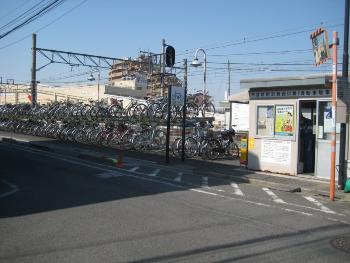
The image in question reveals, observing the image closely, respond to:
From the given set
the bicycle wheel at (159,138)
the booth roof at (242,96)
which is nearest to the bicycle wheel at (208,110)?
the bicycle wheel at (159,138)

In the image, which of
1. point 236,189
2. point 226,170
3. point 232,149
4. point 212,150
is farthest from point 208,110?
point 236,189

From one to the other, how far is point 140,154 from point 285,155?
7679mm

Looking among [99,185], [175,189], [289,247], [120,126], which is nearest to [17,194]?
[99,185]

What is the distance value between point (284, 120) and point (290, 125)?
0.86 ft

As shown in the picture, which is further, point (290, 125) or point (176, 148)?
point (176, 148)

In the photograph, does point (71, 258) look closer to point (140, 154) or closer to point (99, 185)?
point (99, 185)

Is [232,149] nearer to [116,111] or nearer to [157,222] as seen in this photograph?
[116,111]

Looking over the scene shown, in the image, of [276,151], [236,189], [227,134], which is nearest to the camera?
[236,189]

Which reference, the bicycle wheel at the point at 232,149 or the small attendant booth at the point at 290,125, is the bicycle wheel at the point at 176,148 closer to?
the bicycle wheel at the point at 232,149

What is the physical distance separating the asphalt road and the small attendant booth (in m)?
2.35

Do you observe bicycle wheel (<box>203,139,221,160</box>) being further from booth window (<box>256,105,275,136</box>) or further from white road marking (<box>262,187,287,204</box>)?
white road marking (<box>262,187,287,204</box>)

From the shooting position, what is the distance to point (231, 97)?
51.3ft

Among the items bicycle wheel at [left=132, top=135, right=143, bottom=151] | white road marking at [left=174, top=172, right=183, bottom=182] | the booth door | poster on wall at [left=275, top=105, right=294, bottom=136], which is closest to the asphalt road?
white road marking at [left=174, top=172, right=183, bottom=182]

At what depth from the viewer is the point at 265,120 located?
14148mm
